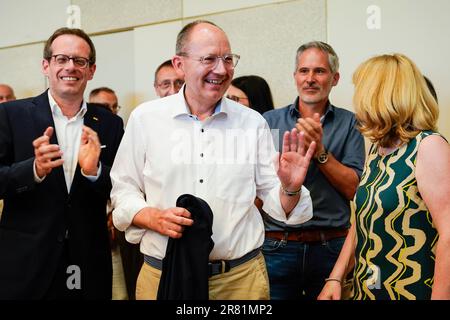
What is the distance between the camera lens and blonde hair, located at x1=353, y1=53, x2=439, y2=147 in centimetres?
151

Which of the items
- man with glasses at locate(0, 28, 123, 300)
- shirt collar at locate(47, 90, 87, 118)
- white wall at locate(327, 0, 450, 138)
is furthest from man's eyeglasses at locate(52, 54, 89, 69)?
white wall at locate(327, 0, 450, 138)

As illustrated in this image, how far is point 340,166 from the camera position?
220 cm

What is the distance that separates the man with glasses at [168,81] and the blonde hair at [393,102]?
147 centimetres

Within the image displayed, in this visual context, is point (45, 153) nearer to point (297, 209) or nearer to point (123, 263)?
point (297, 209)

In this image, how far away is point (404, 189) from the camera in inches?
59.3

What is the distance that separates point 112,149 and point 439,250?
1379mm

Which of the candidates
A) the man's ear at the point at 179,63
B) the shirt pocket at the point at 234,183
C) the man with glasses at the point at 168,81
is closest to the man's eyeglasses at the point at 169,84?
the man with glasses at the point at 168,81

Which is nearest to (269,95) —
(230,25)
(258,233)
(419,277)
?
(230,25)

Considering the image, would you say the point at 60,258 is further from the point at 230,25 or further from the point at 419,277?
the point at 230,25

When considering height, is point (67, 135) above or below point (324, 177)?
above

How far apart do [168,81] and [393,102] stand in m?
1.64

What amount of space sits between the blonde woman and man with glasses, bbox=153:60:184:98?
146 centimetres

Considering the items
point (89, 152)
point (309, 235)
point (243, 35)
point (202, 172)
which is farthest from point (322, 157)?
point (243, 35)

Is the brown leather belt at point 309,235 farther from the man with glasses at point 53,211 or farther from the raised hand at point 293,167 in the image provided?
the man with glasses at point 53,211
